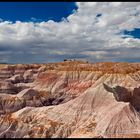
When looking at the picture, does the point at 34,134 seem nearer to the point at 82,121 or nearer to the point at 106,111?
the point at 82,121

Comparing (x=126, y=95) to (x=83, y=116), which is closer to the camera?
(x=83, y=116)

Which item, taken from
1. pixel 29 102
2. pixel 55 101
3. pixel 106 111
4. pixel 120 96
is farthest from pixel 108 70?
pixel 106 111

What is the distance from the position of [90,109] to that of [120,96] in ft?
21.5

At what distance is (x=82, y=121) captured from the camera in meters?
52.5

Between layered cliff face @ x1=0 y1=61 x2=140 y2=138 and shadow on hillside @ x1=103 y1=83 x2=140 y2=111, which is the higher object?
shadow on hillside @ x1=103 y1=83 x2=140 y2=111

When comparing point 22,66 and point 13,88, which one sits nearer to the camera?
point 13,88

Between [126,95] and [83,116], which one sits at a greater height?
[126,95]

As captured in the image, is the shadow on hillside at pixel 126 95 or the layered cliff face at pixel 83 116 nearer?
the layered cliff face at pixel 83 116

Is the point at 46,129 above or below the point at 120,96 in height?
below

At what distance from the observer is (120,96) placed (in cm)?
5916

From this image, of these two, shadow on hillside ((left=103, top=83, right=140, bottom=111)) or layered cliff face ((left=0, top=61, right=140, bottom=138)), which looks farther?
shadow on hillside ((left=103, top=83, right=140, bottom=111))

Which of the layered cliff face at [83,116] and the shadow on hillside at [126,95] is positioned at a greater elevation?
the shadow on hillside at [126,95]

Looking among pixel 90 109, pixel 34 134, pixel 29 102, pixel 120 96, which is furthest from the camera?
pixel 29 102

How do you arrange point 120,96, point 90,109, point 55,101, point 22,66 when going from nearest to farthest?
1. point 90,109
2. point 120,96
3. point 55,101
4. point 22,66
